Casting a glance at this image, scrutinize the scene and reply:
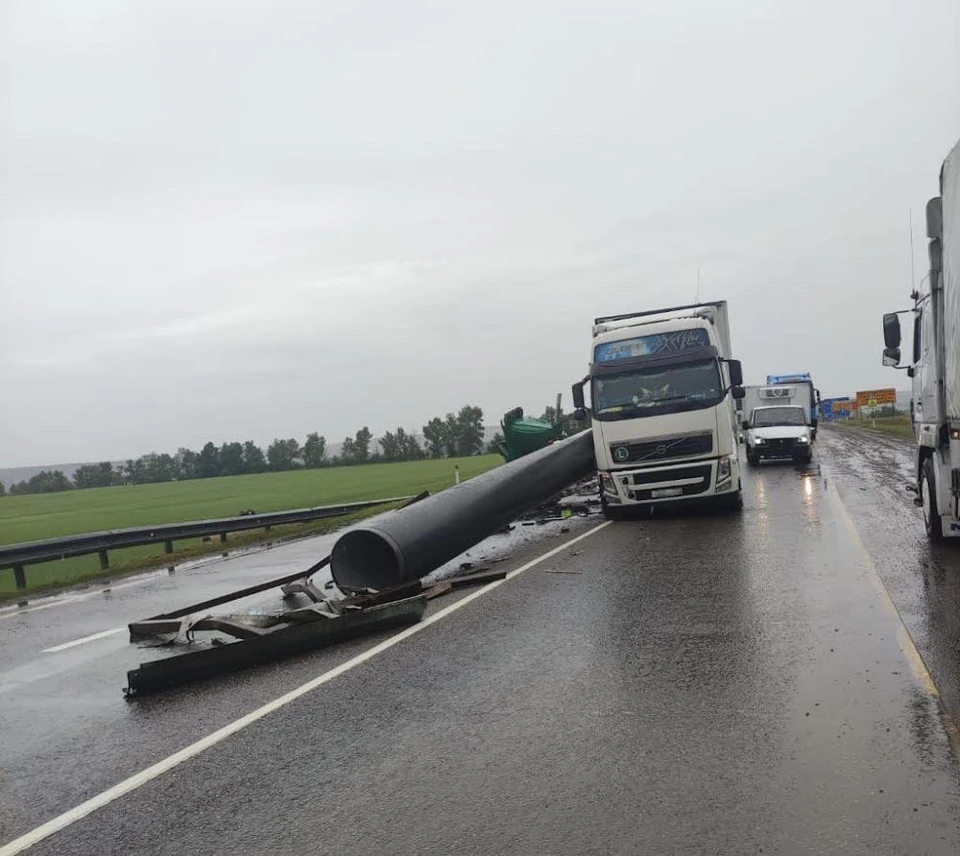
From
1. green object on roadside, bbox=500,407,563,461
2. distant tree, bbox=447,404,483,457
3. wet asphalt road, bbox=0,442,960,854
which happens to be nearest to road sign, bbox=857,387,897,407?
distant tree, bbox=447,404,483,457

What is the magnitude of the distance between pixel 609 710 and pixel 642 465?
1041cm

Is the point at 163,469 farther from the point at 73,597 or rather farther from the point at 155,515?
the point at 73,597

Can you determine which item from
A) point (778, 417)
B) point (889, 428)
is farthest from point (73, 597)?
point (889, 428)

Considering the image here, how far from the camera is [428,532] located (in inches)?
428

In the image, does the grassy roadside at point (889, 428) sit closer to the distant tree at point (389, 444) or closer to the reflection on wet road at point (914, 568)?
the reflection on wet road at point (914, 568)

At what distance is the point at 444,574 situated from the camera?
12.0 m

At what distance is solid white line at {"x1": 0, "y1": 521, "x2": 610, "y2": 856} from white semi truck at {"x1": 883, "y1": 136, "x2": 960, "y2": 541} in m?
5.44

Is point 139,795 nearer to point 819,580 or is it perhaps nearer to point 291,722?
point 291,722

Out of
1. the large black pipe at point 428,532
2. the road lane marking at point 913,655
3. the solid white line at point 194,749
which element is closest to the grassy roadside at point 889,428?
the large black pipe at point 428,532

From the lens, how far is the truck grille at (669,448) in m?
15.4

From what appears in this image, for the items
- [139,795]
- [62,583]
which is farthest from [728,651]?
[62,583]

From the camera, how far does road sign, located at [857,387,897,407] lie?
75.6m

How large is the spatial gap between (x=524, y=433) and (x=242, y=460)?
68298 millimetres

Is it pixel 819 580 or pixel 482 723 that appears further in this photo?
pixel 819 580
